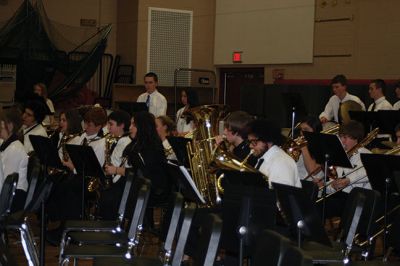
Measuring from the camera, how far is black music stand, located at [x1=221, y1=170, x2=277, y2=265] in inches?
169

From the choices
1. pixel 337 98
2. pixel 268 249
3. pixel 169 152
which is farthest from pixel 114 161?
pixel 337 98

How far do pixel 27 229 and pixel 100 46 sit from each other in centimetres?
842

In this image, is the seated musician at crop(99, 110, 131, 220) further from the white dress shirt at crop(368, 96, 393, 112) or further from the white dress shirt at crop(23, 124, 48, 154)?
the white dress shirt at crop(368, 96, 393, 112)

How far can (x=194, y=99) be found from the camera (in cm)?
1017

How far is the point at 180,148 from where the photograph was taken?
21.7 feet

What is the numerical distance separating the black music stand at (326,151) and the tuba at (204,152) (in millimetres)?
818

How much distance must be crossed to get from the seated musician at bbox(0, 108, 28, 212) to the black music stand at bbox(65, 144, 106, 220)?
0.40 m

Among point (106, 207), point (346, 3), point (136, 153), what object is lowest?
point (106, 207)

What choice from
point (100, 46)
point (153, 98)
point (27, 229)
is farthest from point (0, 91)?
point (27, 229)

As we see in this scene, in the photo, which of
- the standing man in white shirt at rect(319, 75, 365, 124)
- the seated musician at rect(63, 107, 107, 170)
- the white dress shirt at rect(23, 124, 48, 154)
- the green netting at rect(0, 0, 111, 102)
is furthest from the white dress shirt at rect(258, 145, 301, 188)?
the green netting at rect(0, 0, 111, 102)

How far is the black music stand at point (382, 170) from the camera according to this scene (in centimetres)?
520

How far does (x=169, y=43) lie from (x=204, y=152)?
10.0 metres

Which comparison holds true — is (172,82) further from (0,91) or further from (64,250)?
(64,250)

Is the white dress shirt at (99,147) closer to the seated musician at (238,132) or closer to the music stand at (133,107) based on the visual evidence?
the seated musician at (238,132)
